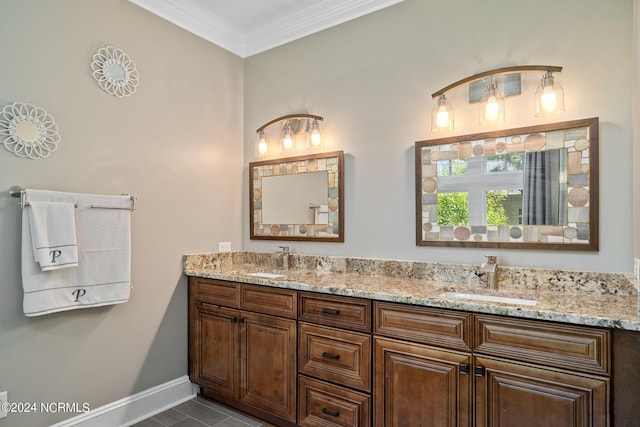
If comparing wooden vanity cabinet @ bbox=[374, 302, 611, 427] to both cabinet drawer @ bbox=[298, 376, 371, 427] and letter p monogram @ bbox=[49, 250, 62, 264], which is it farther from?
letter p monogram @ bbox=[49, 250, 62, 264]

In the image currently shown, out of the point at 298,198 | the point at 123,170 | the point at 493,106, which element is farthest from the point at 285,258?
the point at 493,106

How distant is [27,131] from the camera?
6.56 feet

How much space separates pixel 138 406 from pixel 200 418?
42cm

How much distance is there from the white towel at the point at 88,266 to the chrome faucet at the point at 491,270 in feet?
7.01

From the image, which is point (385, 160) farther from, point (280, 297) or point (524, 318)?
point (524, 318)

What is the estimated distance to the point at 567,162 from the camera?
1952 mm

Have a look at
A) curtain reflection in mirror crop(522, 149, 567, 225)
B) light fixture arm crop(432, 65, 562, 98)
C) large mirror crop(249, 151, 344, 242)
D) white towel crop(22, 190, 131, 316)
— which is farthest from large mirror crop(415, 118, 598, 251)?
white towel crop(22, 190, 131, 316)

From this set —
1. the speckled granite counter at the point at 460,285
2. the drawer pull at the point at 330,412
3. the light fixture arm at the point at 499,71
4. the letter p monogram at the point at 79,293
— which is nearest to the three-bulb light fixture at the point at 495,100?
the light fixture arm at the point at 499,71

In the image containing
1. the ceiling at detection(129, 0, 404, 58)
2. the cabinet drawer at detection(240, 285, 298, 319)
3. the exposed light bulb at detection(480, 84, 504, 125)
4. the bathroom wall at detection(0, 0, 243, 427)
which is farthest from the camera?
the ceiling at detection(129, 0, 404, 58)

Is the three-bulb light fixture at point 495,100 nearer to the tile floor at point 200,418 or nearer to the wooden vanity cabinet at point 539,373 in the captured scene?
the wooden vanity cabinet at point 539,373

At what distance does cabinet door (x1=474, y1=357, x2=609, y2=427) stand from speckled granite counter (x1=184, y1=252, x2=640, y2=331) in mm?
227

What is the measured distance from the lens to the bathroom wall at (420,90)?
6.12 feet

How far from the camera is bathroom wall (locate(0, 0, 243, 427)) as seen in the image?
1968 millimetres

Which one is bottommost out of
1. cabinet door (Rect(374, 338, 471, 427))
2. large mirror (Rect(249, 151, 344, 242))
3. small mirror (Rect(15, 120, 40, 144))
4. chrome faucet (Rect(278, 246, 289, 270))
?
cabinet door (Rect(374, 338, 471, 427))
